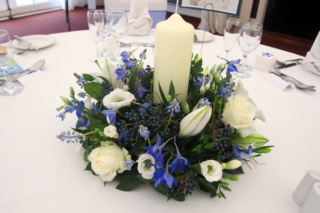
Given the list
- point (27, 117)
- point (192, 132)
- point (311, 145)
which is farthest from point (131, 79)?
point (311, 145)

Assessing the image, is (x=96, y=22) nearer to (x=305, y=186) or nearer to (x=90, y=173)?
(x=90, y=173)

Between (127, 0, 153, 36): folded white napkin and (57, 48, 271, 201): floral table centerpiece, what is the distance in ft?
3.06

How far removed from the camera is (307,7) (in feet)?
12.0

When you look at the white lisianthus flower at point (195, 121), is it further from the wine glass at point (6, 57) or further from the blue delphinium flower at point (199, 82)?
the wine glass at point (6, 57)

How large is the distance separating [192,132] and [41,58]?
1.01m

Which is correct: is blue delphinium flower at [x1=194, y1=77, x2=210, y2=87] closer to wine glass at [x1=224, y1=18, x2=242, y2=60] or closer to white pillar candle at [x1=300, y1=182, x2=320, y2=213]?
white pillar candle at [x1=300, y1=182, x2=320, y2=213]

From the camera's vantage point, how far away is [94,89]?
58cm

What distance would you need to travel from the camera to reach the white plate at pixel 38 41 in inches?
48.9

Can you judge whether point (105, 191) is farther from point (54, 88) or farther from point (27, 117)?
point (54, 88)

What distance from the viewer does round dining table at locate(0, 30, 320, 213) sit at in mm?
517

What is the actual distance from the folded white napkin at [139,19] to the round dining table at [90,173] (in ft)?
Result: 1.98

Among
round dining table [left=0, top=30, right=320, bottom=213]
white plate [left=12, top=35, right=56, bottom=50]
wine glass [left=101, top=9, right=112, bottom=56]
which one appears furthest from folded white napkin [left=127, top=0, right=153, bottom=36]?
round dining table [left=0, top=30, right=320, bottom=213]

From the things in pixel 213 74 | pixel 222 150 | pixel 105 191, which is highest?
pixel 213 74

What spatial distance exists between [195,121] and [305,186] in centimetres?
29
